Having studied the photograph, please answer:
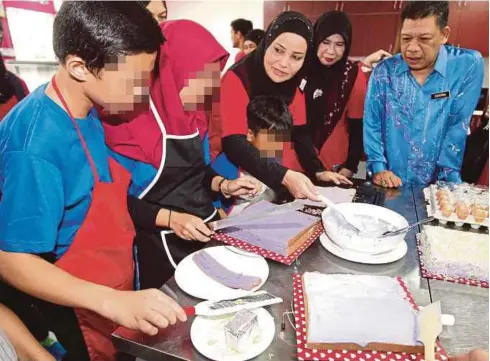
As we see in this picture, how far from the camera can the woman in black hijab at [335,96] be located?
7.65ft

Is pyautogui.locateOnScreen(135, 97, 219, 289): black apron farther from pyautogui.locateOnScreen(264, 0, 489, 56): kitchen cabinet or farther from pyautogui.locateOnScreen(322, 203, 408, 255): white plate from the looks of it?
pyautogui.locateOnScreen(264, 0, 489, 56): kitchen cabinet

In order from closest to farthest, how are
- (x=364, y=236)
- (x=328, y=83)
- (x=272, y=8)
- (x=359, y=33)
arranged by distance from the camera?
1. (x=364, y=236)
2. (x=328, y=83)
3. (x=359, y=33)
4. (x=272, y=8)

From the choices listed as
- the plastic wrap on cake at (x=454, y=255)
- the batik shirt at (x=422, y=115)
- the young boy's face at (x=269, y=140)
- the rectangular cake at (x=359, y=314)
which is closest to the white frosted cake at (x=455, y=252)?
the plastic wrap on cake at (x=454, y=255)

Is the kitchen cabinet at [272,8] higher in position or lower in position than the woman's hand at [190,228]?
higher

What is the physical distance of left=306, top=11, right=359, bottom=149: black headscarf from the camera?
7.63 feet

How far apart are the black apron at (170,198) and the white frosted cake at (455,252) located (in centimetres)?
79

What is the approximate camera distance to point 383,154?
216 centimetres

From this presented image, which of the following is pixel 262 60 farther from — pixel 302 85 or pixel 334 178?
pixel 334 178

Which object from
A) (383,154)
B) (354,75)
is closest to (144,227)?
(383,154)

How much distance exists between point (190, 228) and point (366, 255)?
57 centimetres

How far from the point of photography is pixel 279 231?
1156 millimetres

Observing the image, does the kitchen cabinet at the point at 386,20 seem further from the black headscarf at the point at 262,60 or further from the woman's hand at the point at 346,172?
the black headscarf at the point at 262,60

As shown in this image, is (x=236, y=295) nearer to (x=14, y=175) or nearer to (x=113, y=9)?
(x=14, y=175)

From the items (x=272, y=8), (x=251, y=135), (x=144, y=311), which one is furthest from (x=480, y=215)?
(x=272, y=8)
